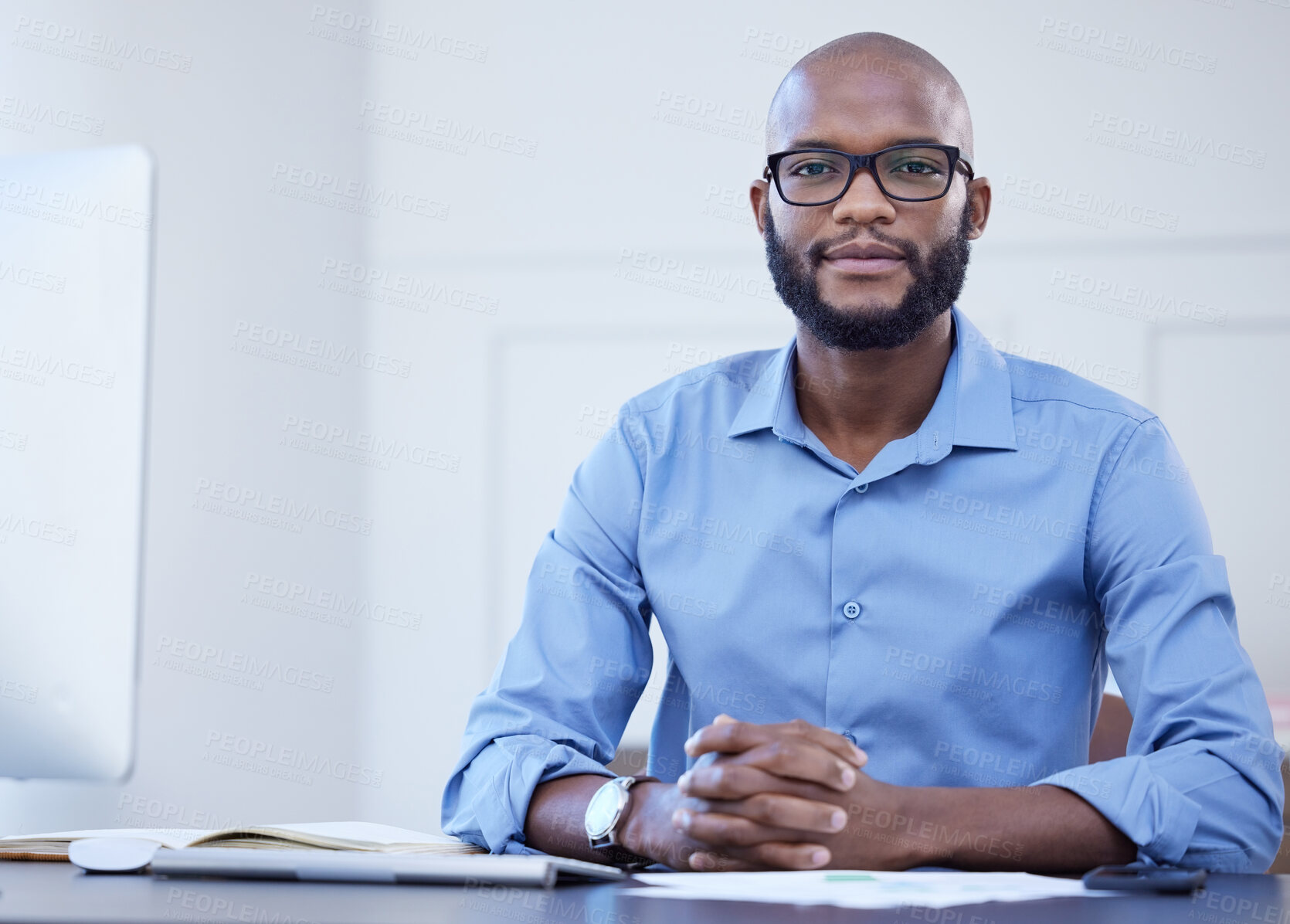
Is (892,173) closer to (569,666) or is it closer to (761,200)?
(761,200)

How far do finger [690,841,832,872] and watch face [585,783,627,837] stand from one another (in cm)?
10

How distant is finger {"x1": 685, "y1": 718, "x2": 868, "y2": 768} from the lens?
42.1 inches

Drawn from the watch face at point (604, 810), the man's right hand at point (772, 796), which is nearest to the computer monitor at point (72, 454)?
the watch face at point (604, 810)

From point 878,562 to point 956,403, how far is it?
0.75 feet

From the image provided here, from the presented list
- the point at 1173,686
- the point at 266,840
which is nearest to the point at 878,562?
the point at 1173,686

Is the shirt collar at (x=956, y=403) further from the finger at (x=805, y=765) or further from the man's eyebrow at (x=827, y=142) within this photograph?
the finger at (x=805, y=765)

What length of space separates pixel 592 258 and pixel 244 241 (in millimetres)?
908

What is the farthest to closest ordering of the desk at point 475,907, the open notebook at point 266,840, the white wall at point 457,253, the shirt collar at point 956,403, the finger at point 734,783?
the white wall at point 457,253
the shirt collar at point 956,403
the finger at point 734,783
the open notebook at point 266,840
the desk at point 475,907

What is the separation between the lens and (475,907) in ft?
2.42

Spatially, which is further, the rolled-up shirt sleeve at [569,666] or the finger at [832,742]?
the rolled-up shirt sleeve at [569,666]

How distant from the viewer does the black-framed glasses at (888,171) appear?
1.48 m

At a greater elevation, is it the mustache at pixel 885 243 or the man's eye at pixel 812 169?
the man's eye at pixel 812 169

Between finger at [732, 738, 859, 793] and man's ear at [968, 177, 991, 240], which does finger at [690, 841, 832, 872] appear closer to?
finger at [732, 738, 859, 793]

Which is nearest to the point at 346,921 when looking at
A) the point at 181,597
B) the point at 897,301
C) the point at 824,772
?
the point at 824,772
